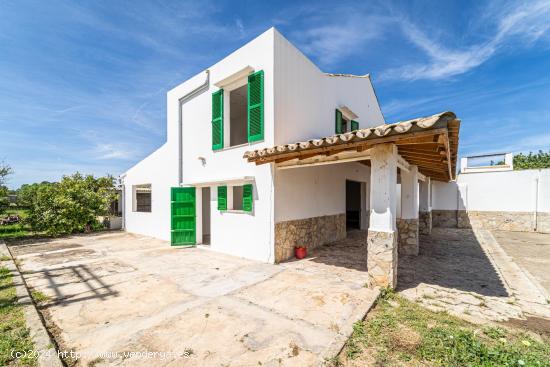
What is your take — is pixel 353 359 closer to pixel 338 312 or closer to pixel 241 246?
pixel 338 312

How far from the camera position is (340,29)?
741 centimetres

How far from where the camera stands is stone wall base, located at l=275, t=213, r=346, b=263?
6.84 m

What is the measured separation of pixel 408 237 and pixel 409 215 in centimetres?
79


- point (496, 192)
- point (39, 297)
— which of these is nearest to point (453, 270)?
point (39, 297)

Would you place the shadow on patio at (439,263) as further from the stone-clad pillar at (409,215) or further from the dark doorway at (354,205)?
the dark doorway at (354,205)

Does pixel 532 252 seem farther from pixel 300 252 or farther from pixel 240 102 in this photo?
pixel 240 102

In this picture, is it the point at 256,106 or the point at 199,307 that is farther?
the point at 256,106

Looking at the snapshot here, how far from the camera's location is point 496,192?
14.0m

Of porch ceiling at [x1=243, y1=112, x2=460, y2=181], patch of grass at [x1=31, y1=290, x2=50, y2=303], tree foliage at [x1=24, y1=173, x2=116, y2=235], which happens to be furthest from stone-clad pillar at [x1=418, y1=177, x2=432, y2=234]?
tree foliage at [x1=24, y1=173, x2=116, y2=235]

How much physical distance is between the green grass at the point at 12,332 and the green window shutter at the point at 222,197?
16.1 ft

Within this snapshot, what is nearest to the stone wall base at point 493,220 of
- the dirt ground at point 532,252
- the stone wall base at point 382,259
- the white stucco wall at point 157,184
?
the dirt ground at point 532,252

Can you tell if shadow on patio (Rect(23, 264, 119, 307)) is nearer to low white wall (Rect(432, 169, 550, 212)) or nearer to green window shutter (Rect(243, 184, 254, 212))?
green window shutter (Rect(243, 184, 254, 212))

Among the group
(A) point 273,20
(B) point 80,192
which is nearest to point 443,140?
(A) point 273,20

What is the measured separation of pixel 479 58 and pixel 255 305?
12.5 m
